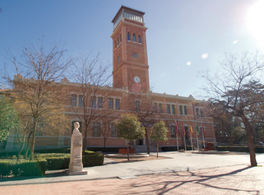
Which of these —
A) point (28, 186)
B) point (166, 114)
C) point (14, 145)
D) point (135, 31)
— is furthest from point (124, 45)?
point (28, 186)

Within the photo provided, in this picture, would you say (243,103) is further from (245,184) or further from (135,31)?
(135,31)

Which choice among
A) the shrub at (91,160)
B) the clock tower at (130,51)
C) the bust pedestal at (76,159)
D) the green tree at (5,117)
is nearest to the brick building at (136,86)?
the clock tower at (130,51)

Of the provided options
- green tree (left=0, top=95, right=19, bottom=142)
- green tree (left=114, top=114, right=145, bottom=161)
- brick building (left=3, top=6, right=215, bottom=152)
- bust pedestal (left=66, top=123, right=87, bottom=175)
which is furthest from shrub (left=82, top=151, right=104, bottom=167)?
brick building (left=3, top=6, right=215, bottom=152)

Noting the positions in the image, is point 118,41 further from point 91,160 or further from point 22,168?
point 22,168

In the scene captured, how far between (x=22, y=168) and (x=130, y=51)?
105 feet

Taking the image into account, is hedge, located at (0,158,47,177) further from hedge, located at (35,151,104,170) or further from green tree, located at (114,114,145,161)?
green tree, located at (114,114,145,161)

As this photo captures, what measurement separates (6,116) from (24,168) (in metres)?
3.19

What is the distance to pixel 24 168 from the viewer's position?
8.77 m

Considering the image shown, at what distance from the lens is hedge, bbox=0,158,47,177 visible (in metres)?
8.45

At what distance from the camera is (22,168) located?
28.7ft

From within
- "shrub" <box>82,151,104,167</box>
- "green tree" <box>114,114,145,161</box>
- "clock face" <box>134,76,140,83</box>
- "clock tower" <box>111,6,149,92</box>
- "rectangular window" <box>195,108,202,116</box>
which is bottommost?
"shrub" <box>82,151,104,167</box>

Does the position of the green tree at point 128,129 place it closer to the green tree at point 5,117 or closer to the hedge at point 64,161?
the hedge at point 64,161

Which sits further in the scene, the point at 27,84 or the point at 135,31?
the point at 135,31

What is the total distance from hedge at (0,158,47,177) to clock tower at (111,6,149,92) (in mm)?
25691
